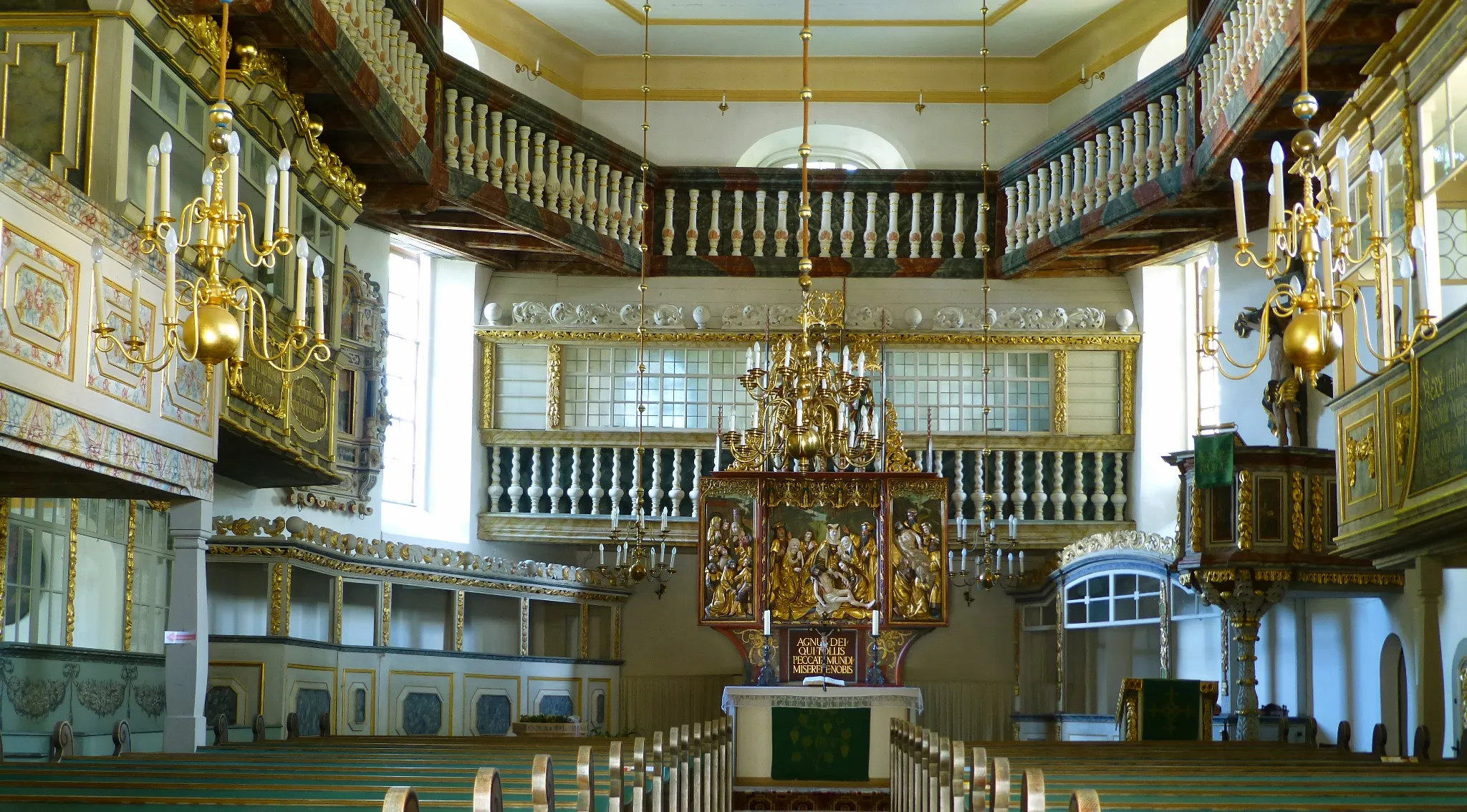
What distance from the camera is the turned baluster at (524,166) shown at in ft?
57.6

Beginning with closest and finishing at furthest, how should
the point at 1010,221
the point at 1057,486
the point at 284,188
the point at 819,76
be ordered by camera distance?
the point at 284,188 < the point at 1057,486 < the point at 1010,221 < the point at 819,76

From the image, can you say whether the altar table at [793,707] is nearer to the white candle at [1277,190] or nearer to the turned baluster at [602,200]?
the turned baluster at [602,200]

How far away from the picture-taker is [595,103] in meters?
21.0

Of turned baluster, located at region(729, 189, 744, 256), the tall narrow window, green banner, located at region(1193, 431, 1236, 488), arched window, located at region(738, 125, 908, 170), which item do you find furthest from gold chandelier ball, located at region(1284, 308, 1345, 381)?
arched window, located at region(738, 125, 908, 170)

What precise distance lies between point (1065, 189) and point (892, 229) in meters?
2.25

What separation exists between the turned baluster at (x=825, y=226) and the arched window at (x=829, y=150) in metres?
1.34

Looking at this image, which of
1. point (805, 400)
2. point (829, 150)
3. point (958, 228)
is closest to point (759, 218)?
point (958, 228)

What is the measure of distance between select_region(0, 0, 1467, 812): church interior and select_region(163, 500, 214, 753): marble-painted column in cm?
4

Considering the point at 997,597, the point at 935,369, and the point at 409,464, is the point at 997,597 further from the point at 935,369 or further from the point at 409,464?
the point at 409,464

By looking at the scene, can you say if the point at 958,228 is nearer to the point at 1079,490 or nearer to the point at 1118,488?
the point at 1079,490

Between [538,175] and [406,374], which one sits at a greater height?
[538,175]

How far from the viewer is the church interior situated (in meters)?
8.37

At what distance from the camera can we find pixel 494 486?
19.0 meters

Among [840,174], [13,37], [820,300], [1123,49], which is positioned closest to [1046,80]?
[1123,49]
